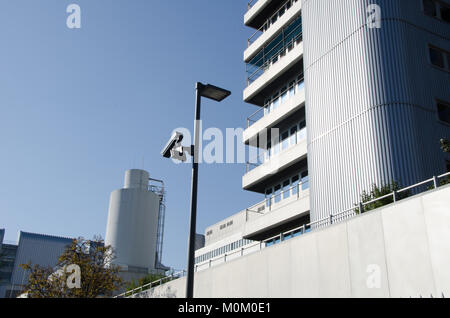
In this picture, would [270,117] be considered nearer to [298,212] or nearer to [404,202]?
[298,212]

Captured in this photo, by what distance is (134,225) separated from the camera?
68.2 meters

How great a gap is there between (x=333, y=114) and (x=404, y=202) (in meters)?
13.5

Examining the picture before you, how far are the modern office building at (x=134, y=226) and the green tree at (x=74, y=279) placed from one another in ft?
62.5

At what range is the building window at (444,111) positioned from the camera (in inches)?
1134

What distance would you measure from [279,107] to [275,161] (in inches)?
172

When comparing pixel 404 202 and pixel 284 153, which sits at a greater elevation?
pixel 284 153

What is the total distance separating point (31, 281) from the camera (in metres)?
42.6

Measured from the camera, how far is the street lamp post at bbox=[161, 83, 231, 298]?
421 inches

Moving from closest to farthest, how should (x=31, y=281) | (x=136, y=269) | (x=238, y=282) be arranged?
(x=238, y=282) → (x=31, y=281) → (x=136, y=269)

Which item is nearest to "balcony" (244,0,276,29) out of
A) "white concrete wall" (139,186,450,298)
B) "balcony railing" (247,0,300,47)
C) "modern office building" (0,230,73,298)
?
"balcony railing" (247,0,300,47)

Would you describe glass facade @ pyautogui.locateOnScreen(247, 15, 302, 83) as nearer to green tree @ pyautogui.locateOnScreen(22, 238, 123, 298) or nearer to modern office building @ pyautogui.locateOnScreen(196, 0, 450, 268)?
modern office building @ pyautogui.locateOnScreen(196, 0, 450, 268)
